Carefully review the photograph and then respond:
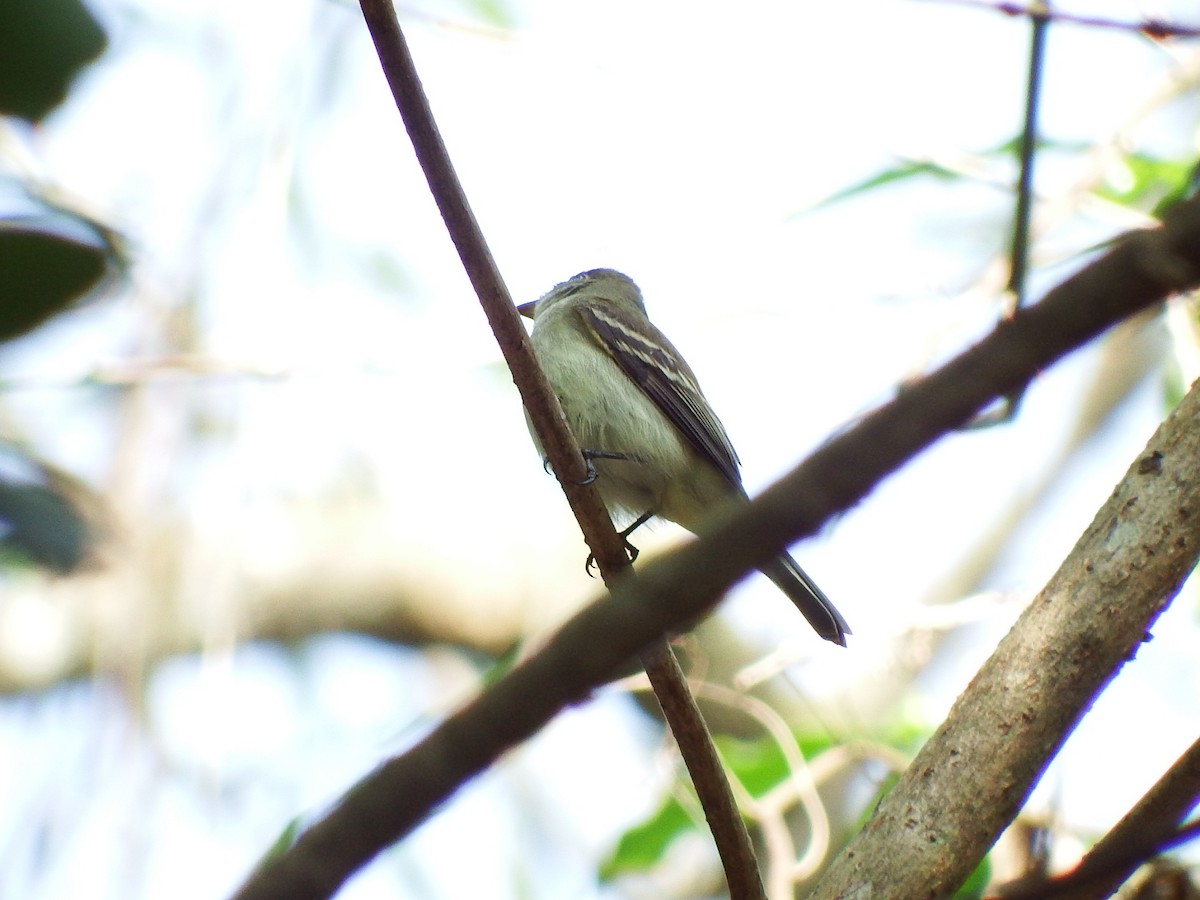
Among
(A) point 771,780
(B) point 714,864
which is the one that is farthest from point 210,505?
(B) point 714,864

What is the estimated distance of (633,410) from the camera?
427 cm

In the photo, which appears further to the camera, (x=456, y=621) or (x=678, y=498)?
(x=456, y=621)

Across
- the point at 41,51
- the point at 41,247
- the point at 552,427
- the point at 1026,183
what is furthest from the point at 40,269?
the point at 552,427

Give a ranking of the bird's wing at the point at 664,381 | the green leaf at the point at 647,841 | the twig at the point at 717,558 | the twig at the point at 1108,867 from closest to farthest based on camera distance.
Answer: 1. the twig at the point at 717,558
2. the twig at the point at 1108,867
3. the green leaf at the point at 647,841
4. the bird's wing at the point at 664,381

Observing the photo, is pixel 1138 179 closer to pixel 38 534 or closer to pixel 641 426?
pixel 641 426

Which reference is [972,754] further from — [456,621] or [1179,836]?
[456,621]

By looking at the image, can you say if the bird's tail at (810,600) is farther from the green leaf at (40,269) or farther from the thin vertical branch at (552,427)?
the green leaf at (40,269)

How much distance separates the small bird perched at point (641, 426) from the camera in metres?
4.22

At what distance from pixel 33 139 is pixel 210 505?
3766 millimetres

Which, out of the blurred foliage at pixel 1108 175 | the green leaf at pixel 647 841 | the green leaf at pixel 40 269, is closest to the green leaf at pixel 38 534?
the green leaf at pixel 40 269

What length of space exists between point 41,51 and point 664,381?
326cm

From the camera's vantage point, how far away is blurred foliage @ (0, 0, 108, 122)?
4.10ft

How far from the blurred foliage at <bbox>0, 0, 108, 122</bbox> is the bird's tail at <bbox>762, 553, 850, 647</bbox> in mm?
2984

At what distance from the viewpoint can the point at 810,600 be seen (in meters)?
4.02
